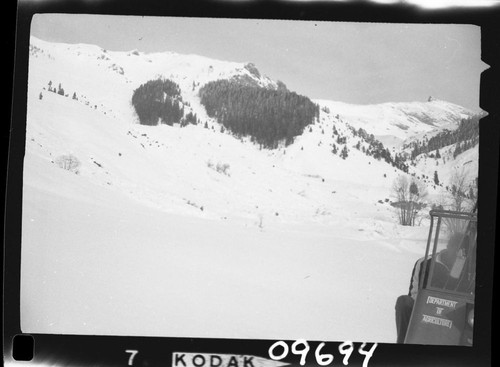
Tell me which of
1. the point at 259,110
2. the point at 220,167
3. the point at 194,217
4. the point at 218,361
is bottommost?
the point at 218,361

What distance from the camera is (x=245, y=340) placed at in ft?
9.25

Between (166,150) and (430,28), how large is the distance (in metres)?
1.33

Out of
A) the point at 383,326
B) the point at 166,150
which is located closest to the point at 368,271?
the point at 383,326

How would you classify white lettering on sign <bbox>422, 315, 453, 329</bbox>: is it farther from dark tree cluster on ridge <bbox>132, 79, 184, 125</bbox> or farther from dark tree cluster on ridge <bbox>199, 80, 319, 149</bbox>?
dark tree cluster on ridge <bbox>132, 79, 184, 125</bbox>

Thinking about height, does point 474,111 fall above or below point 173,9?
below

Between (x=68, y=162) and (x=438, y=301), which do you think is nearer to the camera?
(x=438, y=301)

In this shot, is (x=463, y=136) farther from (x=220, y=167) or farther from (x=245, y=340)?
(x=245, y=340)

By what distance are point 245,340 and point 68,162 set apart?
3.77 ft

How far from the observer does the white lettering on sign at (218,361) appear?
9.19 ft

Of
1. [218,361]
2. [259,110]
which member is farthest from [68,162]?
[218,361]

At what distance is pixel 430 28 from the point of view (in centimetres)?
285

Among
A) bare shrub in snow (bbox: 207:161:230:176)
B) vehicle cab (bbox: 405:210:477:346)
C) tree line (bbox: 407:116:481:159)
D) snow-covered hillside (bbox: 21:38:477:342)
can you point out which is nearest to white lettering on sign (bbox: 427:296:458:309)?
vehicle cab (bbox: 405:210:477:346)

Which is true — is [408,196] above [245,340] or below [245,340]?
above

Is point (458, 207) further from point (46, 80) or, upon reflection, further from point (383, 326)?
point (46, 80)
